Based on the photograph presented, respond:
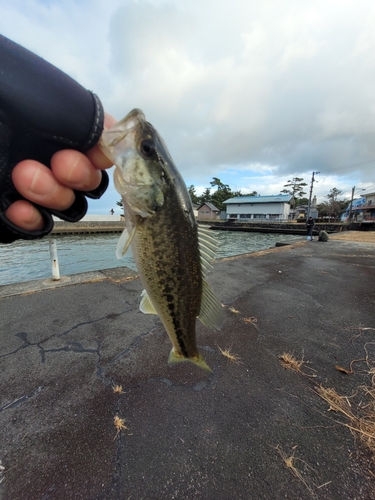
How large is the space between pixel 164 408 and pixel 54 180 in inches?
85.1

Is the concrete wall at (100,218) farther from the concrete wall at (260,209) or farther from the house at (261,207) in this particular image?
the concrete wall at (260,209)

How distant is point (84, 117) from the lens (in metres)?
1.09

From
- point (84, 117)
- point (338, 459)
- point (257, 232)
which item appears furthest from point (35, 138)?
point (257, 232)

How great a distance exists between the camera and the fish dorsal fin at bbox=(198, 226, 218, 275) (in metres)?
1.64

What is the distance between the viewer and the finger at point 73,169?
1150 mm

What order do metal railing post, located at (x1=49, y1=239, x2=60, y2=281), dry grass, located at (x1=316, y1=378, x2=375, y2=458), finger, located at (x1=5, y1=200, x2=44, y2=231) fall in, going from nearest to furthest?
finger, located at (x1=5, y1=200, x2=44, y2=231) < dry grass, located at (x1=316, y1=378, x2=375, y2=458) < metal railing post, located at (x1=49, y1=239, x2=60, y2=281)

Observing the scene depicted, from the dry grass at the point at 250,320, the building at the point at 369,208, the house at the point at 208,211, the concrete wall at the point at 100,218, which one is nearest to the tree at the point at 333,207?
the building at the point at 369,208

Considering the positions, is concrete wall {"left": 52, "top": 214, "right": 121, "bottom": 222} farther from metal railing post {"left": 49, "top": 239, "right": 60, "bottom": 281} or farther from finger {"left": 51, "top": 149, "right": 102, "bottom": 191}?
finger {"left": 51, "top": 149, "right": 102, "bottom": 191}

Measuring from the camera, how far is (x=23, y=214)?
1.26 meters

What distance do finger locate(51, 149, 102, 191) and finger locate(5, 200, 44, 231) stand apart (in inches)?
9.9

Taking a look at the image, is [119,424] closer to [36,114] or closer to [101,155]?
[101,155]

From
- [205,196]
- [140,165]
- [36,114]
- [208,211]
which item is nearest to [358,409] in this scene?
[140,165]

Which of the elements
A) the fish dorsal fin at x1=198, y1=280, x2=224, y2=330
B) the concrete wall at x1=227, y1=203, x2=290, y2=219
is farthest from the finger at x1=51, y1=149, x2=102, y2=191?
the concrete wall at x1=227, y1=203, x2=290, y2=219

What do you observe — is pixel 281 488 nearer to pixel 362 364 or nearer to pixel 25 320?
pixel 362 364
